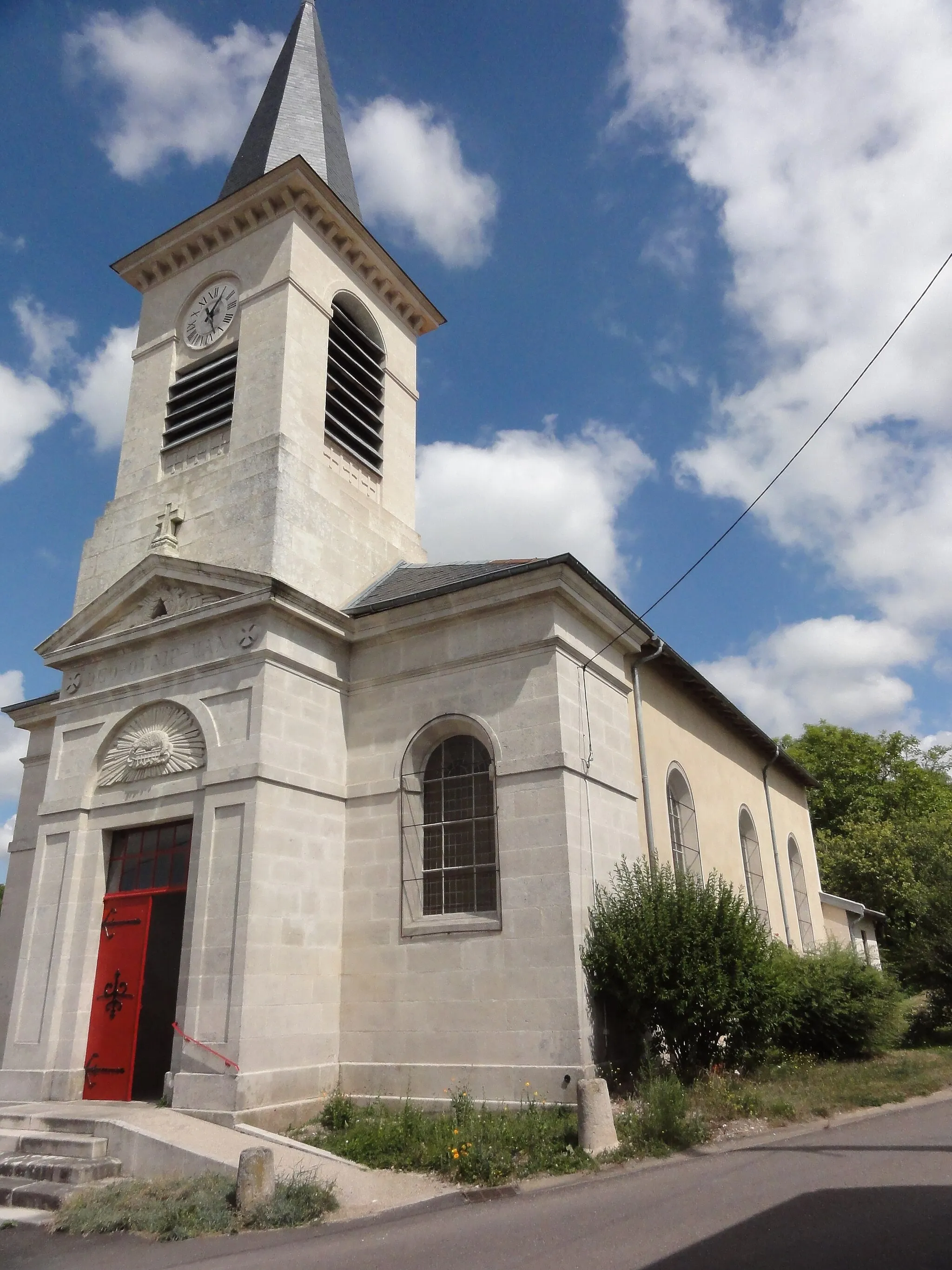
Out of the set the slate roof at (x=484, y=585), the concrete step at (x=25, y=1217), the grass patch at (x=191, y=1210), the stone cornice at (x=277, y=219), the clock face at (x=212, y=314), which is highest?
the stone cornice at (x=277, y=219)

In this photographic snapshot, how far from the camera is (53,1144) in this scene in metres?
9.06

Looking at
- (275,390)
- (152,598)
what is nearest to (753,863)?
(152,598)

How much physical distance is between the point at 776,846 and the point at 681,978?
1079cm

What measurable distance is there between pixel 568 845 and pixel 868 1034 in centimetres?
545

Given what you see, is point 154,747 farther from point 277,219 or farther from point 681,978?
point 277,219

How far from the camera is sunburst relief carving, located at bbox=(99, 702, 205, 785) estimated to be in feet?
38.0

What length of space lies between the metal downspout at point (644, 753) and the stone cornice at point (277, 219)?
28.6 ft

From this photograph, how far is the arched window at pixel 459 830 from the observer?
432 inches

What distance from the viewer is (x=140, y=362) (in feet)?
53.3

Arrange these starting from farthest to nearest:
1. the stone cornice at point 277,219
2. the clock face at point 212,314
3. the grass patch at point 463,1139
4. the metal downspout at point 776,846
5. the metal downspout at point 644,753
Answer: the metal downspout at point 776,846, the clock face at point 212,314, the stone cornice at point 277,219, the metal downspout at point 644,753, the grass patch at point 463,1139

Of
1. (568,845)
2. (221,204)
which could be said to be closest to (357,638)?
(568,845)

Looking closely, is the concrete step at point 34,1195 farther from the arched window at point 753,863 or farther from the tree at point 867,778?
the tree at point 867,778

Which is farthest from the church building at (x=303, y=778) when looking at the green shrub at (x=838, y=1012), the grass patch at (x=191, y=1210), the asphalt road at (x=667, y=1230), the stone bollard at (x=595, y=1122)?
the green shrub at (x=838, y=1012)

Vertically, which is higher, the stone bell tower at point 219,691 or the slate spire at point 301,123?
the slate spire at point 301,123
